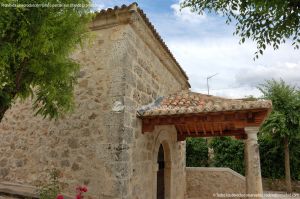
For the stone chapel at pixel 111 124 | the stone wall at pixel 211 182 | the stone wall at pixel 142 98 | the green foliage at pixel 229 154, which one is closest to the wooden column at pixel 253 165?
the stone chapel at pixel 111 124

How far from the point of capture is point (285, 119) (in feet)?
44.3

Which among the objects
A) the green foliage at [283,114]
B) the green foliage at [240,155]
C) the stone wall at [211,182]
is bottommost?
the stone wall at [211,182]

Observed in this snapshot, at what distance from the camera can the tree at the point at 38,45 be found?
2951 mm

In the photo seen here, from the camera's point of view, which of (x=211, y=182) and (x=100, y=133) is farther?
(x=211, y=182)

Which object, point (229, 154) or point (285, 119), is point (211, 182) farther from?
point (285, 119)

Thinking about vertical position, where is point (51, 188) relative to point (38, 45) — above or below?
below

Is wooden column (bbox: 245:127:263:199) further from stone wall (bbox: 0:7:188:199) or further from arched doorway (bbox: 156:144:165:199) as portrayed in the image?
arched doorway (bbox: 156:144:165:199)

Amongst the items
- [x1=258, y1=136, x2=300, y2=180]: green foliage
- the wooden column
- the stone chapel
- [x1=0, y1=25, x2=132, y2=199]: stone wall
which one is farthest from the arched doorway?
[x1=258, y1=136, x2=300, y2=180]: green foliage

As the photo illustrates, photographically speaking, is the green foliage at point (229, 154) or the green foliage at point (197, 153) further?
the green foliage at point (197, 153)

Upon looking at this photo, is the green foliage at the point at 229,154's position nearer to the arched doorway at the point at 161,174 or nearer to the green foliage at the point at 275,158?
the green foliage at the point at 275,158

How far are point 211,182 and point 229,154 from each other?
427 centimetres

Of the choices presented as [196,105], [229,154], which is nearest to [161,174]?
[196,105]

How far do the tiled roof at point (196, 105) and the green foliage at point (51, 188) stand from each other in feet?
6.37

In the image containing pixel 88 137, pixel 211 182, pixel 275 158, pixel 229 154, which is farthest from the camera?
pixel 229 154
